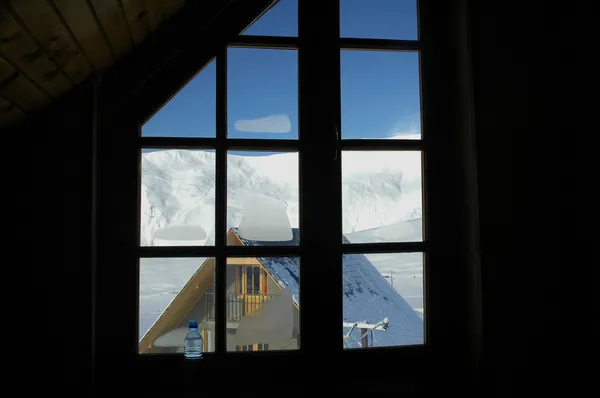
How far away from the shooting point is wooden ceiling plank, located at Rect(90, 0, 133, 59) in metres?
1.11

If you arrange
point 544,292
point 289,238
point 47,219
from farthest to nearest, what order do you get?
point 289,238 → point 544,292 → point 47,219

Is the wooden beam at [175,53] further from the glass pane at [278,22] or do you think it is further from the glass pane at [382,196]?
the glass pane at [382,196]

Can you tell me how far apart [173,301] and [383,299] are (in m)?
0.64

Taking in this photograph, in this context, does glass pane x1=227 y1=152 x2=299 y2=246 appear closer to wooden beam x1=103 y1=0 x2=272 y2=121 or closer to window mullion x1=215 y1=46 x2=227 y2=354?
window mullion x1=215 y1=46 x2=227 y2=354

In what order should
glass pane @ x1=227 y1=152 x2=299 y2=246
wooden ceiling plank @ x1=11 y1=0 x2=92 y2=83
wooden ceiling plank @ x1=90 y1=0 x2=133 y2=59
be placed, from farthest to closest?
glass pane @ x1=227 y1=152 x2=299 y2=246
wooden ceiling plank @ x1=90 y1=0 x2=133 y2=59
wooden ceiling plank @ x1=11 y1=0 x2=92 y2=83

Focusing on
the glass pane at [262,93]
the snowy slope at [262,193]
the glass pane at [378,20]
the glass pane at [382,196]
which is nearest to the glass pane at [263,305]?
the snowy slope at [262,193]

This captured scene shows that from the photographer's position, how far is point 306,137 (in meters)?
1.55

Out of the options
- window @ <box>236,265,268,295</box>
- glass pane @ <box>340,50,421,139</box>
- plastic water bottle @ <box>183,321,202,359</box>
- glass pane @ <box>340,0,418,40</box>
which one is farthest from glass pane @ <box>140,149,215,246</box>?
glass pane @ <box>340,0,418,40</box>

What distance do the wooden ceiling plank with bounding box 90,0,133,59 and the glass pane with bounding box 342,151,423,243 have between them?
2.34ft

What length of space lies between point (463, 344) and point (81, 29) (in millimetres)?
1353

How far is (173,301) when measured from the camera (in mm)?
1491

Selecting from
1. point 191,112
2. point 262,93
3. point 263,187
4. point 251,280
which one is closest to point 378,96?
point 262,93

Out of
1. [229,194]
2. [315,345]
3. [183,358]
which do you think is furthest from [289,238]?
[183,358]

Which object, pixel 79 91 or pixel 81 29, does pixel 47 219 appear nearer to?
pixel 79 91
